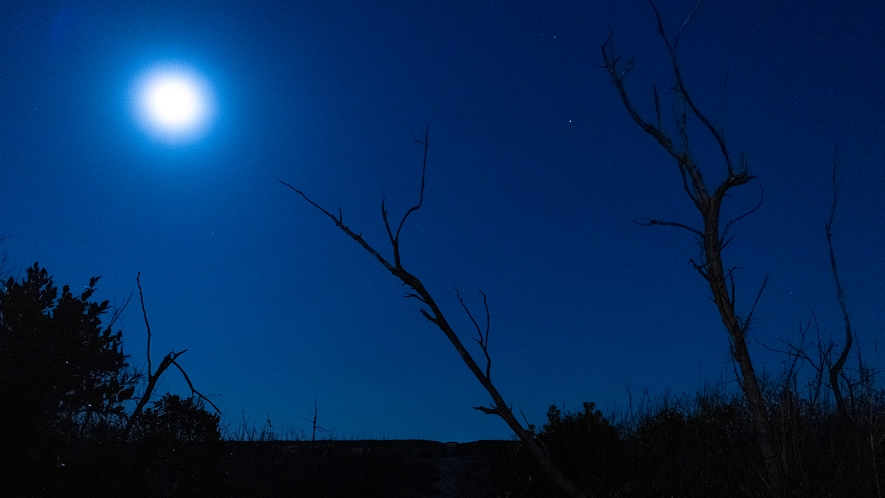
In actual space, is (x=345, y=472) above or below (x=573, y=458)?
above

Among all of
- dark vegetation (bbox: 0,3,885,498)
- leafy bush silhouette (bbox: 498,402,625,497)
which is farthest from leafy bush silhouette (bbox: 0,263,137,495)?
leafy bush silhouette (bbox: 498,402,625,497)

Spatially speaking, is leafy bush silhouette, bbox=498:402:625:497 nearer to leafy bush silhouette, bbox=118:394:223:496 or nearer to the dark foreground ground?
the dark foreground ground

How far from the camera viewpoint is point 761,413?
6852 mm

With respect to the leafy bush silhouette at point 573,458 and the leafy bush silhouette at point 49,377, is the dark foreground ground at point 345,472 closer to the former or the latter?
the leafy bush silhouette at point 573,458

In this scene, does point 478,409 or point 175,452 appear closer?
point 478,409

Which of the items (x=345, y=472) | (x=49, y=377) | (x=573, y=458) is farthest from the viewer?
(x=345, y=472)

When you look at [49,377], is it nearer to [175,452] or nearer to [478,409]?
[175,452]

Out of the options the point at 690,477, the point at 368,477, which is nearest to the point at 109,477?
the point at 368,477

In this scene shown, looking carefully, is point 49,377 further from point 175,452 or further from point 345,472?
point 345,472

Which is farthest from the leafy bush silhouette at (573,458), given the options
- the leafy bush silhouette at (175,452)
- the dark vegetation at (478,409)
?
the leafy bush silhouette at (175,452)

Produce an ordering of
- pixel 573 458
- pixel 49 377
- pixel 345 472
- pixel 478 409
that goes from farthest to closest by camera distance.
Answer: pixel 345 472 < pixel 573 458 < pixel 49 377 < pixel 478 409

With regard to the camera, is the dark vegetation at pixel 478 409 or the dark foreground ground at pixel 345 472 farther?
the dark foreground ground at pixel 345 472

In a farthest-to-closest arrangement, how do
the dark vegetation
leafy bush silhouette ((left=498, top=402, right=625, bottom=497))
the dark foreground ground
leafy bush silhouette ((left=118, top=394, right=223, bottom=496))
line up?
1. the dark foreground ground
2. leafy bush silhouette ((left=498, top=402, right=625, bottom=497))
3. leafy bush silhouette ((left=118, top=394, right=223, bottom=496))
4. the dark vegetation

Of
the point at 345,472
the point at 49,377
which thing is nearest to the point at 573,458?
the point at 345,472
